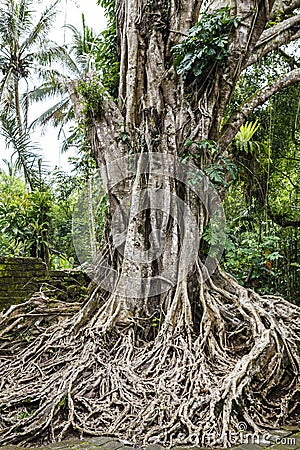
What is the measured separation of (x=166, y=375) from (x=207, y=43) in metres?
2.90

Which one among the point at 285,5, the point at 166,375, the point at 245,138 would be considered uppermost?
the point at 285,5

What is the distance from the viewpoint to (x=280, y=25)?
17.4 ft

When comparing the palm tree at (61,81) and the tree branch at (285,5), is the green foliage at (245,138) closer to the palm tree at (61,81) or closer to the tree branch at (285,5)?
the tree branch at (285,5)

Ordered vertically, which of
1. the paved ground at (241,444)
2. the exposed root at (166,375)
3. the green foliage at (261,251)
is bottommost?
the paved ground at (241,444)

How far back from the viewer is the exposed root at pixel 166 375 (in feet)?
9.00

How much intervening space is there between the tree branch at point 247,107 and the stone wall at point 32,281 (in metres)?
2.31

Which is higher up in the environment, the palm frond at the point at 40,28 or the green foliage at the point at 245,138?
the palm frond at the point at 40,28

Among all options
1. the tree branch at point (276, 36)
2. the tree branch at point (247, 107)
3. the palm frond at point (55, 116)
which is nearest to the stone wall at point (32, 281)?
the tree branch at point (247, 107)

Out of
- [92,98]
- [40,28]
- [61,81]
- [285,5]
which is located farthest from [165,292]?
[40,28]

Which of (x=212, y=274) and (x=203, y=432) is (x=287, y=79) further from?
(x=203, y=432)

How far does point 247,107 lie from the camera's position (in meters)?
4.91

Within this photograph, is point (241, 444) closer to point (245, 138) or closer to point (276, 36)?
point (245, 138)

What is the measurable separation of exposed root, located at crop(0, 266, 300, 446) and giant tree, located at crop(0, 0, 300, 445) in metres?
0.01

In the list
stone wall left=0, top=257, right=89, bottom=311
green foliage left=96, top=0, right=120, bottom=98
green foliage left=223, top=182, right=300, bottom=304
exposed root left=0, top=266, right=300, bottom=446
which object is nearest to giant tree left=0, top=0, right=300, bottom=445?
exposed root left=0, top=266, right=300, bottom=446
